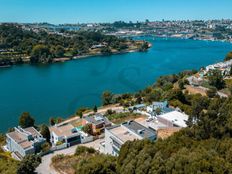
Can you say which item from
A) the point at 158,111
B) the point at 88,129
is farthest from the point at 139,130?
the point at 158,111

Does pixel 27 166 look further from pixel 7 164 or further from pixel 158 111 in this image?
pixel 158 111

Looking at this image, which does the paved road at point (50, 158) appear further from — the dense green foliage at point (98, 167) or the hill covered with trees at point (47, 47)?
the hill covered with trees at point (47, 47)

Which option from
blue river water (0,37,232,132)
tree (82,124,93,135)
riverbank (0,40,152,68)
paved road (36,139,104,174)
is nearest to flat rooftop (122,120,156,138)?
paved road (36,139,104,174)

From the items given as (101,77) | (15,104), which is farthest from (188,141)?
(101,77)

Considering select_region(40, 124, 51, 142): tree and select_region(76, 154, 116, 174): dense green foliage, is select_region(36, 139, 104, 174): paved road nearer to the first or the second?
select_region(40, 124, 51, 142): tree

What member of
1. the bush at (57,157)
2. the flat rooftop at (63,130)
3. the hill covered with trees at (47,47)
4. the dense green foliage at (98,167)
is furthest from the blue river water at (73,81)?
the dense green foliage at (98,167)

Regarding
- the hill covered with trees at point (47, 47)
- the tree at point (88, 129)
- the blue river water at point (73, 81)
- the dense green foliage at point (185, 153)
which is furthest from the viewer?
the hill covered with trees at point (47, 47)
